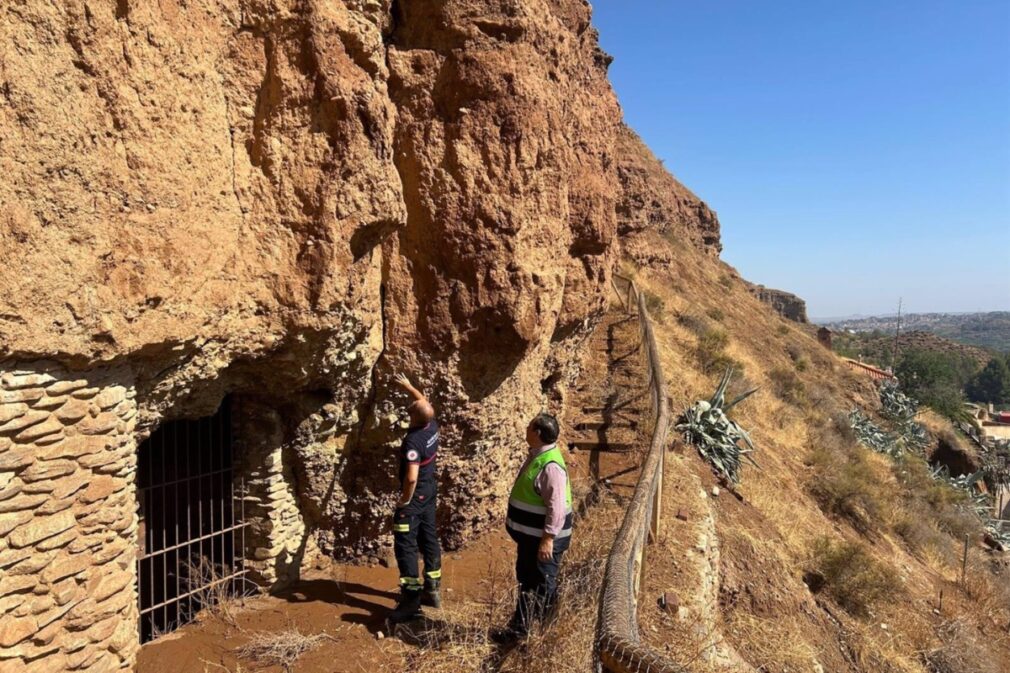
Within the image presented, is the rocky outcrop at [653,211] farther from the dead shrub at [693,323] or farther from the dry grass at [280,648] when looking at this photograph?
the dry grass at [280,648]

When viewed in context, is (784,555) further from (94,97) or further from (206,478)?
(94,97)

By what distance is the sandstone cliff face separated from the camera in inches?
133

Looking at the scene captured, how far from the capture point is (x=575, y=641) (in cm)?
352

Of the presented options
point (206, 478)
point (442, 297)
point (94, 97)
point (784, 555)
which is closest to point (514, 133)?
point (442, 297)

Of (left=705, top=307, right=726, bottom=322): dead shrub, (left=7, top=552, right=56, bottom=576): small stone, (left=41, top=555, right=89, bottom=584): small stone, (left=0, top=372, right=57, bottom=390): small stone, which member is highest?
(left=705, top=307, right=726, bottom=322): dead shrub

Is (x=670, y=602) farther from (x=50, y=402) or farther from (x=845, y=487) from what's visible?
(x=845, y=487)

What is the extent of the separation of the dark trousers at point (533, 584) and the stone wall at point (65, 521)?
2.50 m

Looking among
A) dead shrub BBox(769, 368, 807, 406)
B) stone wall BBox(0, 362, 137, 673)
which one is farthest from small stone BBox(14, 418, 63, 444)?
dead shrub BBox(769, 368, 807, 406)

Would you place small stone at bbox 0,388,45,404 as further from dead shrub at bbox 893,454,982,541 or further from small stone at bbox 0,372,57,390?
dead shrub at bbox 893,454,982,541

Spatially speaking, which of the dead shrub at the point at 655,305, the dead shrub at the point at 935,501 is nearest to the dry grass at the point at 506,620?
the dead shrub at the point at 935,501

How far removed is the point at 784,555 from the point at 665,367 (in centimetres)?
478

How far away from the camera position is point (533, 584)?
3.92 meters

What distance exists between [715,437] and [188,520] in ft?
23.2

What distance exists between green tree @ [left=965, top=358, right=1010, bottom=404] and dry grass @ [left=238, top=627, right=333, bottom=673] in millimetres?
76281
